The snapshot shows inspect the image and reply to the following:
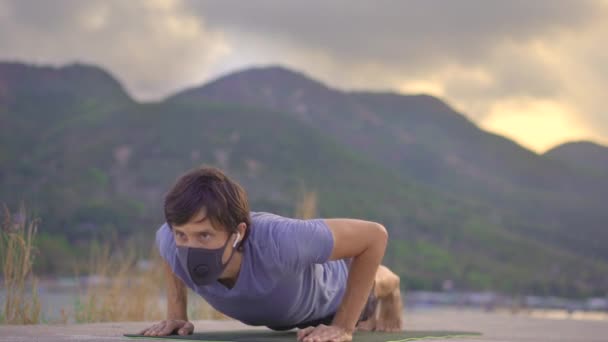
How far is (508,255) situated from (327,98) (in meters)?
70.2

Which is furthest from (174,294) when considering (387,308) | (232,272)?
(387,308)

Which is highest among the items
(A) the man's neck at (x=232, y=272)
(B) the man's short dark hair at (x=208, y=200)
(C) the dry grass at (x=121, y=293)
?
(B) the man's short dark hair at (x=208, y=200)

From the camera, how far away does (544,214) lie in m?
101

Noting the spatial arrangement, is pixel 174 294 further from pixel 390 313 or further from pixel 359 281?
pixel 390 313

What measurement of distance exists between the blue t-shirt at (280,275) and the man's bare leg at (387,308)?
0.38m

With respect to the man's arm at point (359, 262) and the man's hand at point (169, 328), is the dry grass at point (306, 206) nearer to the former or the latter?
the man's hand at point (169, 328)

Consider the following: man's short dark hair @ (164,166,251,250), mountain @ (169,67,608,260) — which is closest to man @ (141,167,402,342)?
man's short dark hair @ (164,166,251,250)

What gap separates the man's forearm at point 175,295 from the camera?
3.65m

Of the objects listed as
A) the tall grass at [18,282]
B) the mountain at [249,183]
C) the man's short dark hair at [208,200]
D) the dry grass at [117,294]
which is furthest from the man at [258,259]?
the mountain at [249,183]

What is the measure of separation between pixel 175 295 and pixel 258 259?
2.40 ft

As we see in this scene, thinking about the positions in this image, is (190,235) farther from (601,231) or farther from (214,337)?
(601,231)

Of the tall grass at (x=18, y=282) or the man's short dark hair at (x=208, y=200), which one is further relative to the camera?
the tall grass at (x=18, y=282)

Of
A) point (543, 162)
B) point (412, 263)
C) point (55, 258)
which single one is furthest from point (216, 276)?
point (543, 162)

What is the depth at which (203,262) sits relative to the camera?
2910mm
